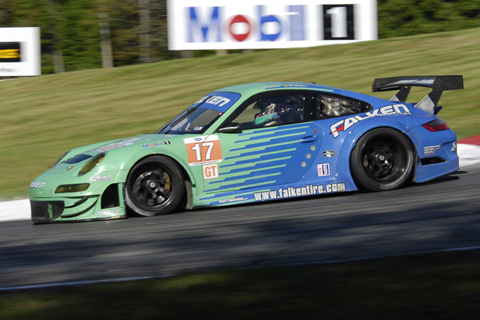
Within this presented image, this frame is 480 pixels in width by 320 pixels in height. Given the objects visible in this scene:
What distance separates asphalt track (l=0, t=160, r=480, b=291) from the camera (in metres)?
4.84

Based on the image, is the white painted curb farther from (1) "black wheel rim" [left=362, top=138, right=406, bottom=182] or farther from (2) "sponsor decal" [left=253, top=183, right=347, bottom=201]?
(2) "sponsor decal" [left=253, top=183, right=347, bottom=201]

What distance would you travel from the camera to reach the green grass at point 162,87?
13.1 meters

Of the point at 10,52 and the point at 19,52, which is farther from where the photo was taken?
the point at 19,52

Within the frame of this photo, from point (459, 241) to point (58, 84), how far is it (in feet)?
66.1

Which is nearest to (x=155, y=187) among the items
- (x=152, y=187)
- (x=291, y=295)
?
(x=152, y=187)

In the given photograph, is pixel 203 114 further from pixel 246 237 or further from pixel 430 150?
pixel 430 150

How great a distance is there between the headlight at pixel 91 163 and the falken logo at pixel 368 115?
2412 mm

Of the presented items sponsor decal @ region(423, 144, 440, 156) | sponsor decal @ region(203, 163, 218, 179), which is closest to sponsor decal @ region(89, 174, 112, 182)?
sponsor decal @ region(203, 163, 218, 179)

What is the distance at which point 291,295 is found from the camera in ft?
12.8

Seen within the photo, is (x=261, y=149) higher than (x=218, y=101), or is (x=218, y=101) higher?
A: (x=218, y=101)

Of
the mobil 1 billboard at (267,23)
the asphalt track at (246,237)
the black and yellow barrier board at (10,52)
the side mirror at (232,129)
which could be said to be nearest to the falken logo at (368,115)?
the asphalt track at (246,237)

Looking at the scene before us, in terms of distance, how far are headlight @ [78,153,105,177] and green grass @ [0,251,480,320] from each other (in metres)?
2.62

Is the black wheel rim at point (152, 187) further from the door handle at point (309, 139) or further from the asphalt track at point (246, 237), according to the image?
the door handle at point (309, 139)

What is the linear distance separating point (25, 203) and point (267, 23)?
1868cm
